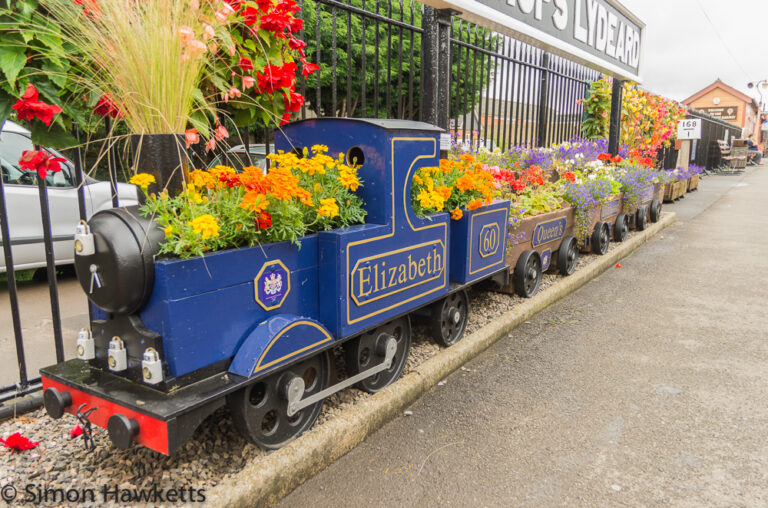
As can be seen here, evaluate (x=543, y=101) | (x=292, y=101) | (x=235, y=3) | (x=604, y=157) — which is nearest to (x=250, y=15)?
(x=235, y=3)

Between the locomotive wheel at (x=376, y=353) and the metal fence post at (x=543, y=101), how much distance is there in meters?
5.95

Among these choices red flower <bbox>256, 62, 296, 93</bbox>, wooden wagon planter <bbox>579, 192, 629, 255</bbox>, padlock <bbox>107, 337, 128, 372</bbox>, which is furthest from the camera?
wooden wagon planter <bbox>579, 192, 629, 255</bbox>

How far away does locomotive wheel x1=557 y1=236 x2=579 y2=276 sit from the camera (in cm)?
590

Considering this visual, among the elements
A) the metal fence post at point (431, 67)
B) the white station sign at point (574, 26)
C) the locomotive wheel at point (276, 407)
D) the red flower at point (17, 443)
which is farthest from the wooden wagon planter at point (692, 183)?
the red flower at point (17, 443)

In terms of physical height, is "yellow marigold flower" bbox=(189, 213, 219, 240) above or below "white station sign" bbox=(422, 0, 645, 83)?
below

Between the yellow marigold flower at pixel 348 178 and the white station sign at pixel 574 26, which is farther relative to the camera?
the white station sign at pixel 574 26

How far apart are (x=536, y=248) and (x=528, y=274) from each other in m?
0.34

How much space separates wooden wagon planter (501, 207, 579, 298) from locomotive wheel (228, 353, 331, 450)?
250 cm

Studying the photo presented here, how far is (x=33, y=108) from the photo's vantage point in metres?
2.17

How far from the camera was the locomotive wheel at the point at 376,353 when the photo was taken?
306cm

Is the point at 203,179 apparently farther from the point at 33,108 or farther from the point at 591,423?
the point at 591,423

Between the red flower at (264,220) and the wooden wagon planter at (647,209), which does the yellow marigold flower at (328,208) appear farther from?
the wooden wagon planter at (647,209)

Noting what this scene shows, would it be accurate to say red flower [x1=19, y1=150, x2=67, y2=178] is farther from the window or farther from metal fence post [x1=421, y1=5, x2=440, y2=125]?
the window

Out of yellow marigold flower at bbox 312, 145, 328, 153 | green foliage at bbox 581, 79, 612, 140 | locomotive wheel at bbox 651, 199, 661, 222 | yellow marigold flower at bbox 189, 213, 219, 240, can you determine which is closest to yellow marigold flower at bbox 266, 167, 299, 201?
yellow marigold flower at bbox 189, 213, 219, 240
